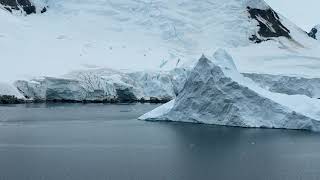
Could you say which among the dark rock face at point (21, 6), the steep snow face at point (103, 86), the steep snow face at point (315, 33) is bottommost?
the steep snow face at point (315, 33)

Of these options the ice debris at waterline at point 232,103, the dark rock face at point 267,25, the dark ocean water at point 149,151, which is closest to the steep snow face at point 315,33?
the dark rock face at point 267,25

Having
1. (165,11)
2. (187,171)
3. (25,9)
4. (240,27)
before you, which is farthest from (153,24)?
(187,171)

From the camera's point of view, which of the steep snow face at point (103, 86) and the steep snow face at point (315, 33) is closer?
the steep snow face at point (103, 86)

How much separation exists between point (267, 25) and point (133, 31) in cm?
1907

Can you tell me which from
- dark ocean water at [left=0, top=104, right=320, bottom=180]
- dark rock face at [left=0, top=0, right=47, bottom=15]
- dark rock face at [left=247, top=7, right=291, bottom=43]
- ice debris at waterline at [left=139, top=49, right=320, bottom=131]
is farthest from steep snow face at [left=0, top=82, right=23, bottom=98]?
dark rock face at [left=247, top=7, right=291, bottom=43]

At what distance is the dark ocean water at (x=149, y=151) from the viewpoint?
16219 mm

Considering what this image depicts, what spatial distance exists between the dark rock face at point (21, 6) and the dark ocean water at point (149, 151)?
135 ft

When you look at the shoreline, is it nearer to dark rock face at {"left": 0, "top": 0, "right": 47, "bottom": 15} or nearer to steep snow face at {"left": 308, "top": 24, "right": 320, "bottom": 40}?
dark rock face at {"left": 0, "top": 0, "right": 47, "bottom": 15}

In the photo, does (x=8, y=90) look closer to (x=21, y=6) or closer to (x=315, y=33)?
(x=21, y=6)

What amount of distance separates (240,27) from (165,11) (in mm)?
9295

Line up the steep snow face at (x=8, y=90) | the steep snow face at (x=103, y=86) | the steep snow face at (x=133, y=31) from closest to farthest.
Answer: the steep snow face at (x=8, y=90)
the steep snow face at (x=103, y=86)
the steep snow face at (x=133, y=31)

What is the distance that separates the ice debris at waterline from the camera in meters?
25.9

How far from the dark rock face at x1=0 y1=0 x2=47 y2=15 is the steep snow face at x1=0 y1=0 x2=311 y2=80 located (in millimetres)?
913

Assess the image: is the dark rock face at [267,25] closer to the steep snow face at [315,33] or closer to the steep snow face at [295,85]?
the steep snow face at [315,33]
